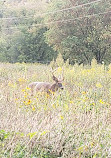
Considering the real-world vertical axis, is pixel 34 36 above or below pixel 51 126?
above

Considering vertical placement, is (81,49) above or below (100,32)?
below

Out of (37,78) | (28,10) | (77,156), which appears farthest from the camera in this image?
(28,10)

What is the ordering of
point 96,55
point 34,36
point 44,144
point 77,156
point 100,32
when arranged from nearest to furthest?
point 77,156 < point 44,144 < point 100,32 < point 96,55 < point 34,36

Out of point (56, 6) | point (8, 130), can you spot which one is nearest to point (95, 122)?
point (8, 130)

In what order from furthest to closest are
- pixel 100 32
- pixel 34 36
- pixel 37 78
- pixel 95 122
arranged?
pixel 34 36 → pixel 100 32 → pixel 37 78 → pixel 95 122

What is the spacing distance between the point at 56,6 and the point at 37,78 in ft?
53.3

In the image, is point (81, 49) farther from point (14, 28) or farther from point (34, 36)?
point (14, 28)

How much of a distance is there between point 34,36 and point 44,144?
33.5 metres

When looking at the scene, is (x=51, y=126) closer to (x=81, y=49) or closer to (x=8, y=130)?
(x=8, y=130)

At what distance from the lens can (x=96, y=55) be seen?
27.0 meters

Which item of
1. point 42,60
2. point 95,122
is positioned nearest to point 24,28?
point 42,60

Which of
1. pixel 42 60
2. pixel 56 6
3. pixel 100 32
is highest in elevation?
pixel 56 6

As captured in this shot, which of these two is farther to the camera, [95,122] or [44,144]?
[95,122]

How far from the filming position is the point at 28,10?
136 feet
